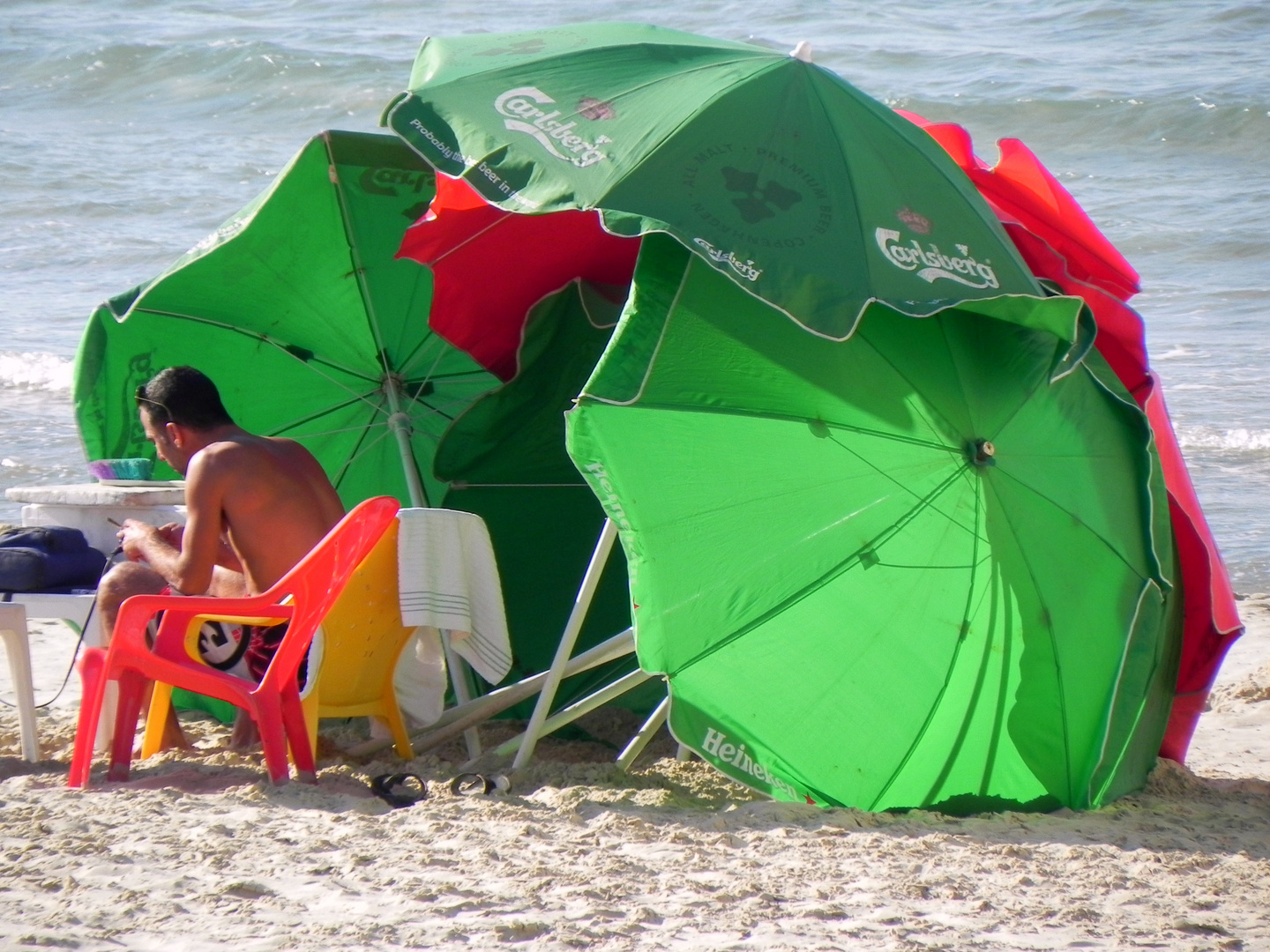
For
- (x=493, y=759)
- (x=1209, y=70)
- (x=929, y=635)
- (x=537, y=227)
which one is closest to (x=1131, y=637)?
(x=929, y=635)

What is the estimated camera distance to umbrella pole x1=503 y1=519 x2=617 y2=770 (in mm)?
3408

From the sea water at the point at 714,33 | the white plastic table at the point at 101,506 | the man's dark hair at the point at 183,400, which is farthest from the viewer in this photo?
the sea water at the point at 714,33

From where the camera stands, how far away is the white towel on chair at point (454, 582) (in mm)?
3506

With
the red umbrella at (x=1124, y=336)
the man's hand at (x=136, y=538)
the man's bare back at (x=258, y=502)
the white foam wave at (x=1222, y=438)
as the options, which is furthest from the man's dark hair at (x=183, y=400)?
the white foam wave at (x=1222, y=438)

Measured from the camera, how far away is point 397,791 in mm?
3488

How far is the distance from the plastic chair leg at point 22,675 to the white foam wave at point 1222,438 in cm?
724

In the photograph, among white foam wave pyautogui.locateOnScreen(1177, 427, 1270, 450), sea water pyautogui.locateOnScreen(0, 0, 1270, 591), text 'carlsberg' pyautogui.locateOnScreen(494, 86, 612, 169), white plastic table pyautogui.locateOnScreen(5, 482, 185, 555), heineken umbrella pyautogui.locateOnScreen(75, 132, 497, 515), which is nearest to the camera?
text 'carlsberg' pyautogui.locateOnScreen(494, 86, 612, 169)

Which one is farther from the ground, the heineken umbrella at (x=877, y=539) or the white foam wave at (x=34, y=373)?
the white foam wave at (x=34, y=373)

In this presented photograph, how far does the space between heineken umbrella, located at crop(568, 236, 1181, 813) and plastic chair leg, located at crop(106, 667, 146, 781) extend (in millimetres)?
1281

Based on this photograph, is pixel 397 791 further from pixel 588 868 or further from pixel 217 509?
pixel 217 509

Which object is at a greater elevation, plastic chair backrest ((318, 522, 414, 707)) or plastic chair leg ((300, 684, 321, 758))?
plastic chair backrest ((318, 522, 414, 707))

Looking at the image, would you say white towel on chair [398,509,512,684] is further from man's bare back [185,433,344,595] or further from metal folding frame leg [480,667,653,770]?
man's bare back [185,433,344,595]

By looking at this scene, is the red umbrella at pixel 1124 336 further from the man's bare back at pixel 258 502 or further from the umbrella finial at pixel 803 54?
the man's bare back at pixel 258 502

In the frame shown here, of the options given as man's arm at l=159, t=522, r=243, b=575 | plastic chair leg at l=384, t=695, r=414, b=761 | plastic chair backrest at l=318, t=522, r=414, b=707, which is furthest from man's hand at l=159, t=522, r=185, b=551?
plastic chair leg at l=384, t=695, r=414, b=761
